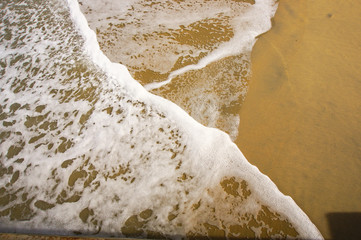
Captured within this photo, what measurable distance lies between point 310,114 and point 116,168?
7.68 ft

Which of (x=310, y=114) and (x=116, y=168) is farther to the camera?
(x=310, y=114)

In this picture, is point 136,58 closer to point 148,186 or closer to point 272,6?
point 148,186

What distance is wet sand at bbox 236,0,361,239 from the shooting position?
2.03 m

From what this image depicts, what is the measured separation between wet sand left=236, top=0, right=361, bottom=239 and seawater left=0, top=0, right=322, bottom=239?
0.79 feet

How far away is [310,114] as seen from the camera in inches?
97.3

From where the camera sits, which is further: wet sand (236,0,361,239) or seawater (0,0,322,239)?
wet sand (236,0,361,239)

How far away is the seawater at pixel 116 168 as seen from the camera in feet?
6.19

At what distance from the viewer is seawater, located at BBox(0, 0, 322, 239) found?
1.89 m

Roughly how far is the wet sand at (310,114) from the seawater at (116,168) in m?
0.24

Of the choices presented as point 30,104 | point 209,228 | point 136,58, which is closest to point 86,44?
point 136,58

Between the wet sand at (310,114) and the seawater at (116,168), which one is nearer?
the seawater at (116,168)

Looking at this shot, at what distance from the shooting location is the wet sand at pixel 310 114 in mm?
2029

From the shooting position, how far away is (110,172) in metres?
2.19

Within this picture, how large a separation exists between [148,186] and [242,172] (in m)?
0.97
